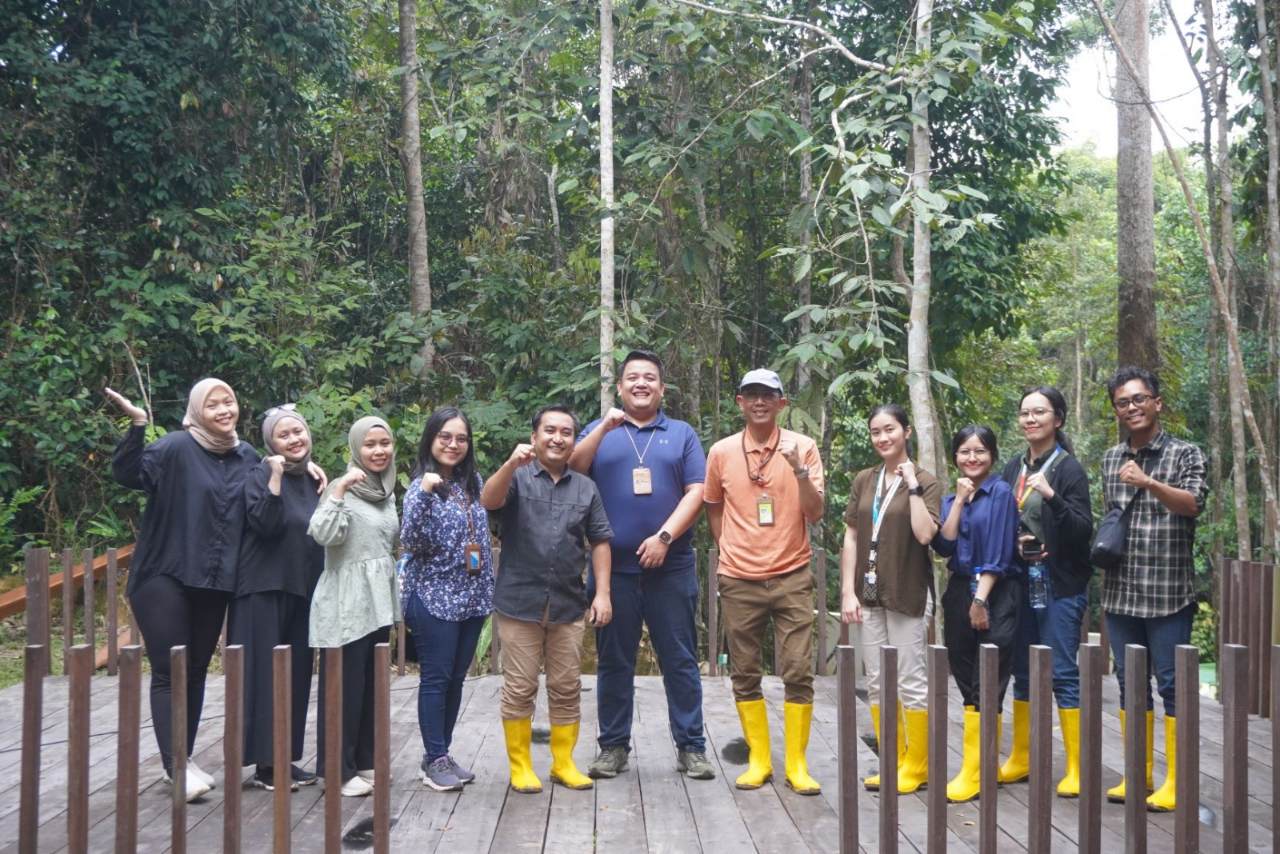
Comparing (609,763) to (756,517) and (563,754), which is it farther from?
(756,517)

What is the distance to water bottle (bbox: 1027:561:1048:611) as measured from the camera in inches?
172

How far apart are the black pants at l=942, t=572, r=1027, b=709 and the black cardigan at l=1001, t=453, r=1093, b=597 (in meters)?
0.13

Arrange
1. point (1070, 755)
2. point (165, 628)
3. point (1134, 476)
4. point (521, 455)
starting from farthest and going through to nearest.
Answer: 1. point (1070, 755)
2. point (165, 628)
3. point (521, 455)
4. point (1134, 476)

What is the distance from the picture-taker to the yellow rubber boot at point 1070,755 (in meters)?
4.26

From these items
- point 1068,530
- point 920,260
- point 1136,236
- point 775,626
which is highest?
point 1136,236

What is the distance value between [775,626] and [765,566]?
23 centimetres

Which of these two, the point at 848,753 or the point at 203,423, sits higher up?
the point at 203,423

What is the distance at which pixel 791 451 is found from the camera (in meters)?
4.39

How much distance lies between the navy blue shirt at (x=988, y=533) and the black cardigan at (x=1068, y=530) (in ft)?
0.30

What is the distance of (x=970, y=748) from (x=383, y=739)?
87.4 inches

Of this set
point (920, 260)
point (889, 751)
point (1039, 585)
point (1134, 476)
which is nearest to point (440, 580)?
point (889, 751)

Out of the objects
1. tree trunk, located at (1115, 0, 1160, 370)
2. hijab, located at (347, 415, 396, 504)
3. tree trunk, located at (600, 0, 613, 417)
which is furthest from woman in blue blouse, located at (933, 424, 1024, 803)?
tree trunk, located at (1115, 0, 1160, 370)

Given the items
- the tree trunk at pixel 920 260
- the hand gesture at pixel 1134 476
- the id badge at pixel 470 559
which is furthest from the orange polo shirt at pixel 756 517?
the tree trunk at pixel 920 260

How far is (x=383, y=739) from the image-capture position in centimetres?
312
